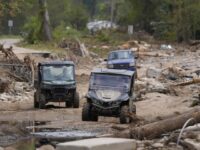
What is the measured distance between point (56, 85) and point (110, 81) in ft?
17.8

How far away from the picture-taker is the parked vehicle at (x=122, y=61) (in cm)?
4180

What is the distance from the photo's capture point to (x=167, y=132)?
17406 millimetres

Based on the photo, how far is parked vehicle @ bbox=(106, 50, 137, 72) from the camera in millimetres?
41803

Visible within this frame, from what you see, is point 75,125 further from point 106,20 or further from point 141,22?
point 106,20

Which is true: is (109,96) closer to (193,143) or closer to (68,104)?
A: (68,104)

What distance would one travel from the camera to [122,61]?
42438 mm

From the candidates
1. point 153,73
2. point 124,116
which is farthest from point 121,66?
point 124,116

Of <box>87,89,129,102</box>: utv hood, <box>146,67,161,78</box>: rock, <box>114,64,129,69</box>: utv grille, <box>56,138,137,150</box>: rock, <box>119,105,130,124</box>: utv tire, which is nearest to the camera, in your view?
<box>56,138,137,150</box>: rock

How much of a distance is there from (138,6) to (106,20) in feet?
135

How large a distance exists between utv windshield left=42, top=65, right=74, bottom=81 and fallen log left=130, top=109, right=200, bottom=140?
11.6 metres

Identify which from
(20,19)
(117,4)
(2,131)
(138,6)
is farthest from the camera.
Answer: (20,19)

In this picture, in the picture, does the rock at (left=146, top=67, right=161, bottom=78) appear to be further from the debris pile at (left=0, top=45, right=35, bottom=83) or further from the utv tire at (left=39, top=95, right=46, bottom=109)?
the utv tire at (left=39, top=95, right=46, bottom=109)

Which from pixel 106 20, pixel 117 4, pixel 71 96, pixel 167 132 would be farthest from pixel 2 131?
pixel 106 20

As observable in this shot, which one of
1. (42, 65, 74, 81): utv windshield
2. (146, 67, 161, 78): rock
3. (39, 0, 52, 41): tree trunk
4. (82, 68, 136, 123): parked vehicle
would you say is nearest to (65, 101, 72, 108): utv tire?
(42, 65, 74, 81): utv windshield
